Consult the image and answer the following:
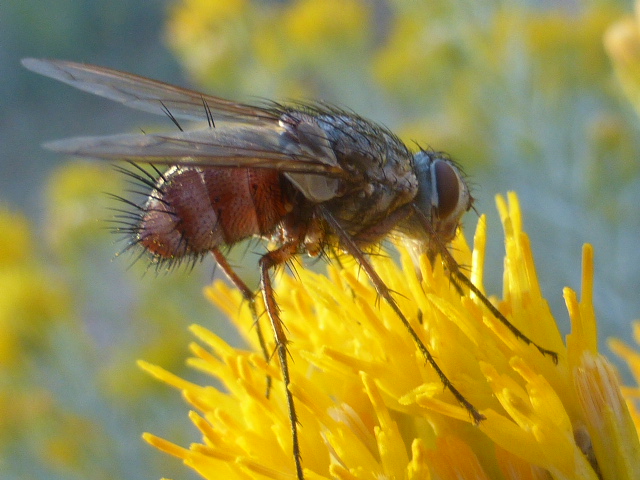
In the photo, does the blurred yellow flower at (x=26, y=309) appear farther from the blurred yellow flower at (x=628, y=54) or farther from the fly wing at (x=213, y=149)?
the blurred yellow flower at (x=628, y=54)

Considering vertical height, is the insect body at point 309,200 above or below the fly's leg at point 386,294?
above

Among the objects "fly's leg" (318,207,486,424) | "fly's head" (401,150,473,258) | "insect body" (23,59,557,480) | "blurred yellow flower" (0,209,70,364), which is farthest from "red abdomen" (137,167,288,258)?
"blurred yellow flower" (0,209,70,364)

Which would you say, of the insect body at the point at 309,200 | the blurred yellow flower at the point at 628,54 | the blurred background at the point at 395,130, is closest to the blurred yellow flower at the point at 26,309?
the blurred background at the point at 395,130

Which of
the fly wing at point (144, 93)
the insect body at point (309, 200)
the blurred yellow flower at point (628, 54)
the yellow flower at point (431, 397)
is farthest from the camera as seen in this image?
the blurred yellow flower at point (628, 54)

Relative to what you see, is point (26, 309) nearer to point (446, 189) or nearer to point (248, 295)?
point (248, 295)

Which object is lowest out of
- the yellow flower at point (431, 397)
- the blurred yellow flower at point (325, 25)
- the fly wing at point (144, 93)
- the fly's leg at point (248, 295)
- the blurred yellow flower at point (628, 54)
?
the yellow flower at point (431, 397)

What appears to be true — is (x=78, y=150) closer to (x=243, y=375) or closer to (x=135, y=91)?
(x=243, y=375)

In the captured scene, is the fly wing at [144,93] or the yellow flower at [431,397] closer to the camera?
the yellow flower at [431,397]

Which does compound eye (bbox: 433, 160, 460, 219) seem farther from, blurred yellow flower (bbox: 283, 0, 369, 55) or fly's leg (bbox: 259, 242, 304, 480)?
blurred yellow flower (bbox: 283, 0, 369, 55)
